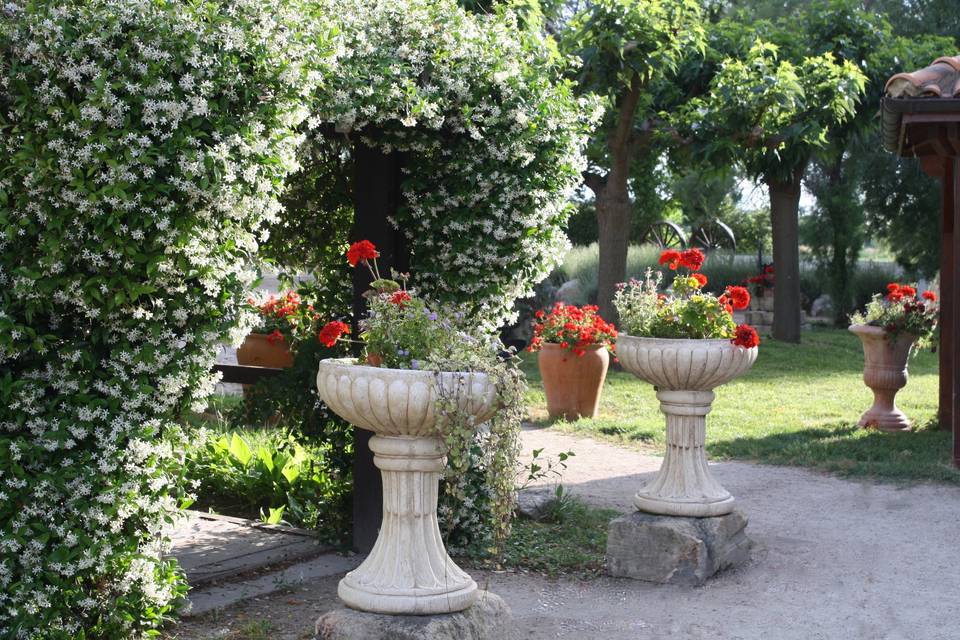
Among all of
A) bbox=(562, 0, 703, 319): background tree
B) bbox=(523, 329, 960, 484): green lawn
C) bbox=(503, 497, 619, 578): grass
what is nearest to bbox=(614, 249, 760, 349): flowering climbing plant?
bbox=(503, 497, 619, 578): grass

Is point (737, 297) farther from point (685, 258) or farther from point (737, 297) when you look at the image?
point (685, 258)

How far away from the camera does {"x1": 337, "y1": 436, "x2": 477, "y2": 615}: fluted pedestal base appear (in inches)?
138

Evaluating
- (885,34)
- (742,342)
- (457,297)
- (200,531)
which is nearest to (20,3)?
(457,297)

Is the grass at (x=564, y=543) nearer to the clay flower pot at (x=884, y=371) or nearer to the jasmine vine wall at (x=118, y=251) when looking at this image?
the jasmine vine wall at (x=118, y=251)

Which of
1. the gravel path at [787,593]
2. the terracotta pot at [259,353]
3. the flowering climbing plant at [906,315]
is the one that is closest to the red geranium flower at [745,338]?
the gravel path at [787,593]

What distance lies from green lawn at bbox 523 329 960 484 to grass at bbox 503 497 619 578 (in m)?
0.87

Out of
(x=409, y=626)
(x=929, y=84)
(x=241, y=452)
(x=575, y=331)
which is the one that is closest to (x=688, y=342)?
(x=409, y=626)

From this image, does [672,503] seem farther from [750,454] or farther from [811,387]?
[811,387]

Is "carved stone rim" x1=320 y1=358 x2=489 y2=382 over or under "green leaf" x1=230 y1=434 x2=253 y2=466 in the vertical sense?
over

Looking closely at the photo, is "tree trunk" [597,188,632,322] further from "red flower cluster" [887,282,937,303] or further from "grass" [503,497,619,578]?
"grass" [503,497,619,578]

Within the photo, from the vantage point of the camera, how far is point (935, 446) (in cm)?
850

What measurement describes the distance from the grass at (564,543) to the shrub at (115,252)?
6.96 ft

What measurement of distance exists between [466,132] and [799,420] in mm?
6583

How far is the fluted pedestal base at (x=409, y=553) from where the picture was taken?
350cm
